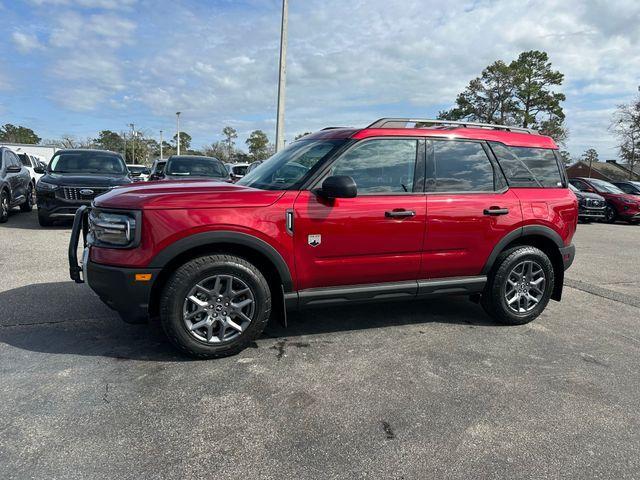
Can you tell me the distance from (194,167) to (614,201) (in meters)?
15.2

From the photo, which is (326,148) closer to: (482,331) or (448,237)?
(448,237)

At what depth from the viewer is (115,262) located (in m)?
3.14

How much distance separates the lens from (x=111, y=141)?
7569 cm

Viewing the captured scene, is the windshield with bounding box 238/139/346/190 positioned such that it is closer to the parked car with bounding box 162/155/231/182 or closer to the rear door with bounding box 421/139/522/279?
the rear door with bounding box 421/139/522/279

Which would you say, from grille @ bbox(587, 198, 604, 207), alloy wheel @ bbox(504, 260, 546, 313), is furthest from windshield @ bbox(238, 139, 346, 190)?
grille @ bbox(587, 198, 604, 207)

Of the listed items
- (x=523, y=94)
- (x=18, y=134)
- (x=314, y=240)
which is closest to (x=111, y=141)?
(x=18, y=134)

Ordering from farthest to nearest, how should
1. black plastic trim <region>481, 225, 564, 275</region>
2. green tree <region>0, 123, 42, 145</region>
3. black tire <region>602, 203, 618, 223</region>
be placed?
green tree <region>0, 123, 42, 145</region> → black tire <region>602, 203, 618, 223</region> → black plastic trim <region>481, 225, 564, 275</region>

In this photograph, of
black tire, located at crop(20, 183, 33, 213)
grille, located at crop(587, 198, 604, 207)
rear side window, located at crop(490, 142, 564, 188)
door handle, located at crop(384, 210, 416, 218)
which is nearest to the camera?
door handle, located at crop(384, 210, 416, 218)

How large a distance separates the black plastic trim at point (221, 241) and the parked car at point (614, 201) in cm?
1693

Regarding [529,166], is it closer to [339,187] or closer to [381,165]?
[381,165]

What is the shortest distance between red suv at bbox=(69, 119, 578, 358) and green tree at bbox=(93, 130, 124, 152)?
77703mm

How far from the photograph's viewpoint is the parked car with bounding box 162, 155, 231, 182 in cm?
1030

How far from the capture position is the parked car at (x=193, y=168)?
10305 millimetres

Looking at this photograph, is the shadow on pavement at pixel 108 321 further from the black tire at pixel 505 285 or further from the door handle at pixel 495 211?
the door handle at pixel 495 211
